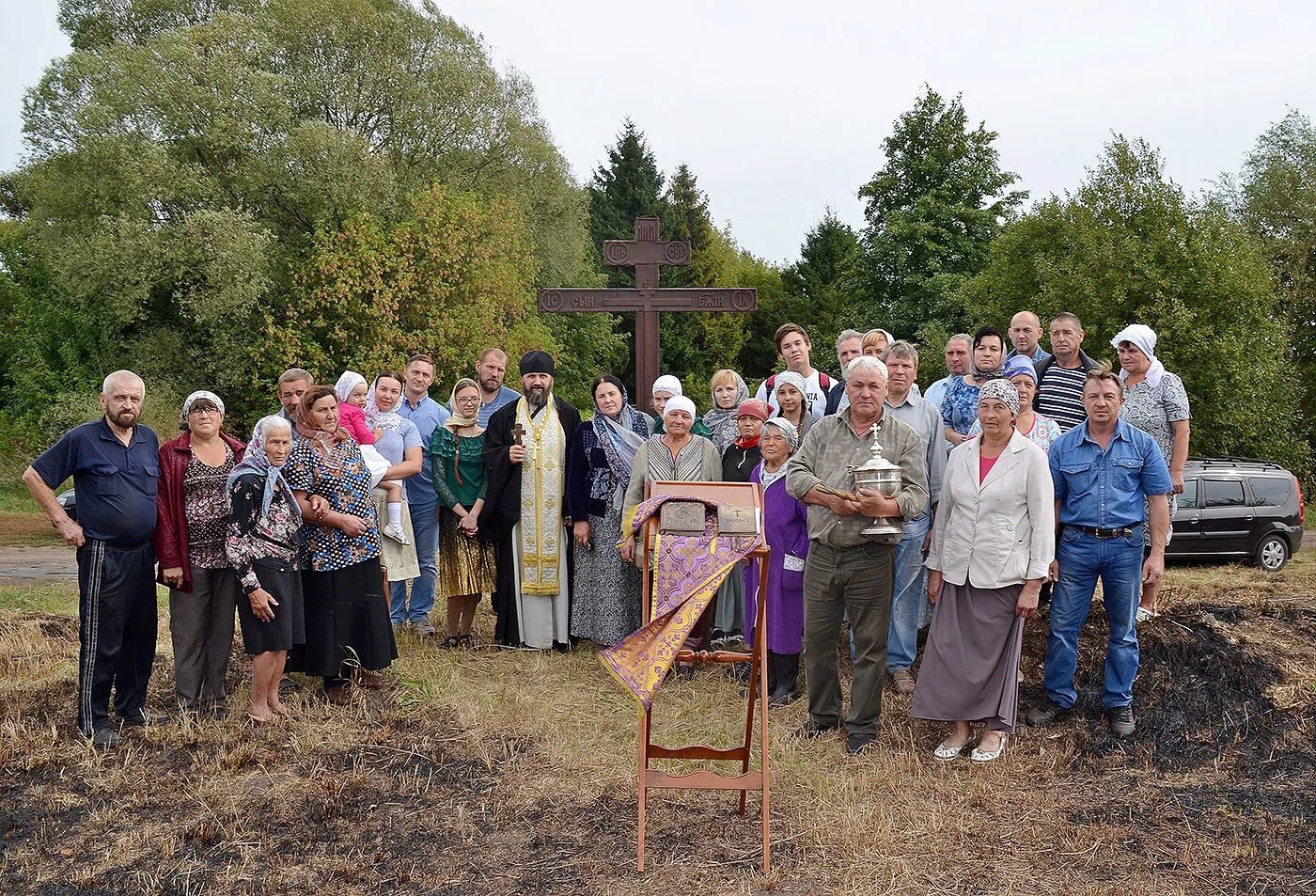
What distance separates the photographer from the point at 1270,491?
1503 centimetres

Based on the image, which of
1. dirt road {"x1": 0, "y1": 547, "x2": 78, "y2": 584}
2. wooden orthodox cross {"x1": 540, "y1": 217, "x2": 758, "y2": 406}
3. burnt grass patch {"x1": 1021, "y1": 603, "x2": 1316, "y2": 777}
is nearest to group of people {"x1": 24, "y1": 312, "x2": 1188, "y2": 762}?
burnt grass patch {"x1": 1021, "y1": 603, "x2": 1316, "y2": 777}

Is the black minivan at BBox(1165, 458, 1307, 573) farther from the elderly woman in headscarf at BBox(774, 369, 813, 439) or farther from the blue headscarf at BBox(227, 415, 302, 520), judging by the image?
the blue headscarf at BBox(227, 415, 302, 520)

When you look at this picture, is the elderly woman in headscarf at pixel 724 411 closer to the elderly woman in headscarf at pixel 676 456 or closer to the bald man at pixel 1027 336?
the elderly woman in headscarf at pixel 676 456

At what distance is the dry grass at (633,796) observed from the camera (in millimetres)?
4355

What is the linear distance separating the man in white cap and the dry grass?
828 millimetres

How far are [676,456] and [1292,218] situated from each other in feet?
96.9

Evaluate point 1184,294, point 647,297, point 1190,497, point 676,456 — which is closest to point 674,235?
point 1184,294

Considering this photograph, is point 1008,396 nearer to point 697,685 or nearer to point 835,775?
point 835,775

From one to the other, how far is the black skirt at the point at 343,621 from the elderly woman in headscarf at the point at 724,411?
2397 mm

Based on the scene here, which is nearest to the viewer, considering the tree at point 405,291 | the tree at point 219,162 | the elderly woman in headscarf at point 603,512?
the elderly woman in headscarf at point 603,512

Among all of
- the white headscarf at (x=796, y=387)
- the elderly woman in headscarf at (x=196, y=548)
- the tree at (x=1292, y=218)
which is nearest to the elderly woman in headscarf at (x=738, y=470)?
the white headscarf at (x=796, y=387)

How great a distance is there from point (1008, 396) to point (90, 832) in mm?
4764

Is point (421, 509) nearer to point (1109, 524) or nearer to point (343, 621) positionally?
point (343, 621)

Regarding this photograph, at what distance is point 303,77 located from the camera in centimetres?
2520
